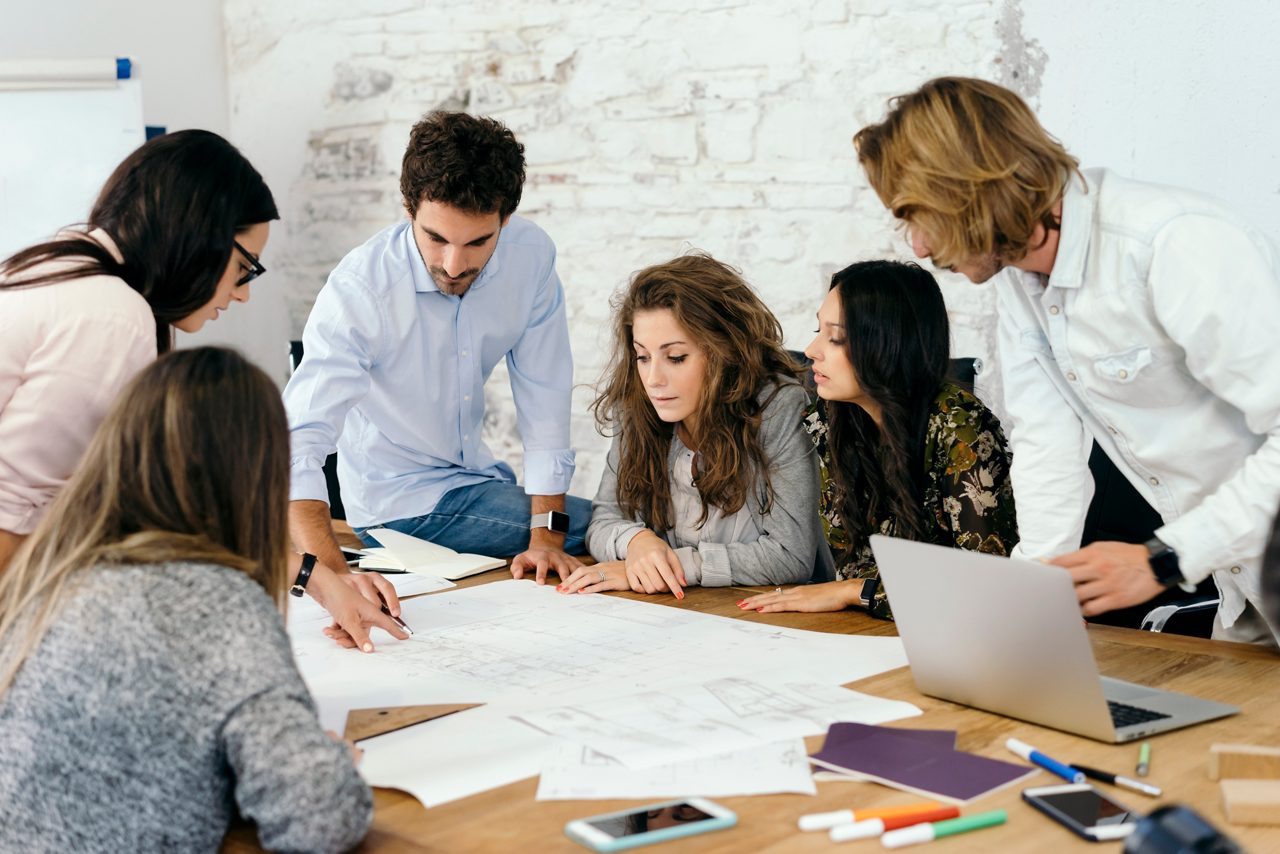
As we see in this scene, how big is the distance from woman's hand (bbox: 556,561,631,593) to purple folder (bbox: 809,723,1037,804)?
887 millimetres

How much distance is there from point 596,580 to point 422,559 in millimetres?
424

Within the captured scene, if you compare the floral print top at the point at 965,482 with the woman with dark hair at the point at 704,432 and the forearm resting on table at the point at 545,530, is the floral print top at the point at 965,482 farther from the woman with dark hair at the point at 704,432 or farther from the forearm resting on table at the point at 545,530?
the forearm resting on table at the point at 545,530

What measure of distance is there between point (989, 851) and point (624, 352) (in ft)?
5.47

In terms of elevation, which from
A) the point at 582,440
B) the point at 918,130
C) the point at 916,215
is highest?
the point at 918,130

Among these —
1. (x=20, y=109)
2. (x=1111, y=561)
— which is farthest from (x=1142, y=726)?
(x=20, y=109)

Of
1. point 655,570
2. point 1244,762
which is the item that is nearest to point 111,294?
point 655,570

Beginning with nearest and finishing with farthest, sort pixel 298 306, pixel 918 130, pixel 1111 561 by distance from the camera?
pixel 1111 561, pixel 918 130, pixel 298 306

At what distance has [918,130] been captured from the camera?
1814 mm

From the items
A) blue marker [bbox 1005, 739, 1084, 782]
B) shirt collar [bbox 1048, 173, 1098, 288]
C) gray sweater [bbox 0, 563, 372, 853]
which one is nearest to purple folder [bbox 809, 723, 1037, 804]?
→ blue marker [bbox 1005, 739, 1084, 782]

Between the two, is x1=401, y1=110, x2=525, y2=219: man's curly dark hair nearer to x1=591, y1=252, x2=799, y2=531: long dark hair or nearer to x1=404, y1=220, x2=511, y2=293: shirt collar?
x1=404, y1=220, x2=511, y2=293: shirt collar

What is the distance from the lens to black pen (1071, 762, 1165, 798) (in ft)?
4.36

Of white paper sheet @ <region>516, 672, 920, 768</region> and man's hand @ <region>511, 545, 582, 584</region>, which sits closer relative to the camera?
white paper sheet @ <region>516, 672, 920, 768</region>

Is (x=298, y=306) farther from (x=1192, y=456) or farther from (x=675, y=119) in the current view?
(x=1192, y=456)

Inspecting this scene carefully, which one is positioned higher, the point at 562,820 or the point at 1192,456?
the point at 1192,456
